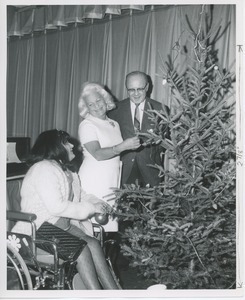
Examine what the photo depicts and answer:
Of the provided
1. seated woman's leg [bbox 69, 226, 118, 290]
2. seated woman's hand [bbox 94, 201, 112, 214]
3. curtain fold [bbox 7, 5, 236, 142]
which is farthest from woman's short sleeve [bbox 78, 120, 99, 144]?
curtain fold [bbox 7, 5, 236, 142]

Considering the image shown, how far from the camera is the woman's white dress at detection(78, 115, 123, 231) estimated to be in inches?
87.2

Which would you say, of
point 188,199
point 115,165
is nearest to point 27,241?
point 115,165

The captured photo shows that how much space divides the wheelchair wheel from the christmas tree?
1.79ft

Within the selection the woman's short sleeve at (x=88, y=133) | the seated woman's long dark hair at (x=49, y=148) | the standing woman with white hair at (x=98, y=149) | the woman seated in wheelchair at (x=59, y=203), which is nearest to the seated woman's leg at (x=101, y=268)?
the woman seated in wheelchair at (x=59, y=203)

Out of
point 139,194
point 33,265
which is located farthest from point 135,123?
point 33,265

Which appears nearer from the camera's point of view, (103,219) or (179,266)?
(179,266)

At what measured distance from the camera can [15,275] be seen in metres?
1.94

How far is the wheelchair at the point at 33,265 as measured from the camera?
5.91 ft

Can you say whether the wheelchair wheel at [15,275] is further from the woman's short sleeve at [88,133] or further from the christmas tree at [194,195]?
the woman's short sleeve at [88,133]

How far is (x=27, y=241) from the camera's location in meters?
1.88

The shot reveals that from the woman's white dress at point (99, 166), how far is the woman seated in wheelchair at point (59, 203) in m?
0.19

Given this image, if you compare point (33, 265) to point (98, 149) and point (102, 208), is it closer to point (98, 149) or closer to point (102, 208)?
point (102, 208)

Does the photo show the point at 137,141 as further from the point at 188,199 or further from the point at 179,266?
the point at 179,266

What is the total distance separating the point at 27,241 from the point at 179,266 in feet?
2.60
